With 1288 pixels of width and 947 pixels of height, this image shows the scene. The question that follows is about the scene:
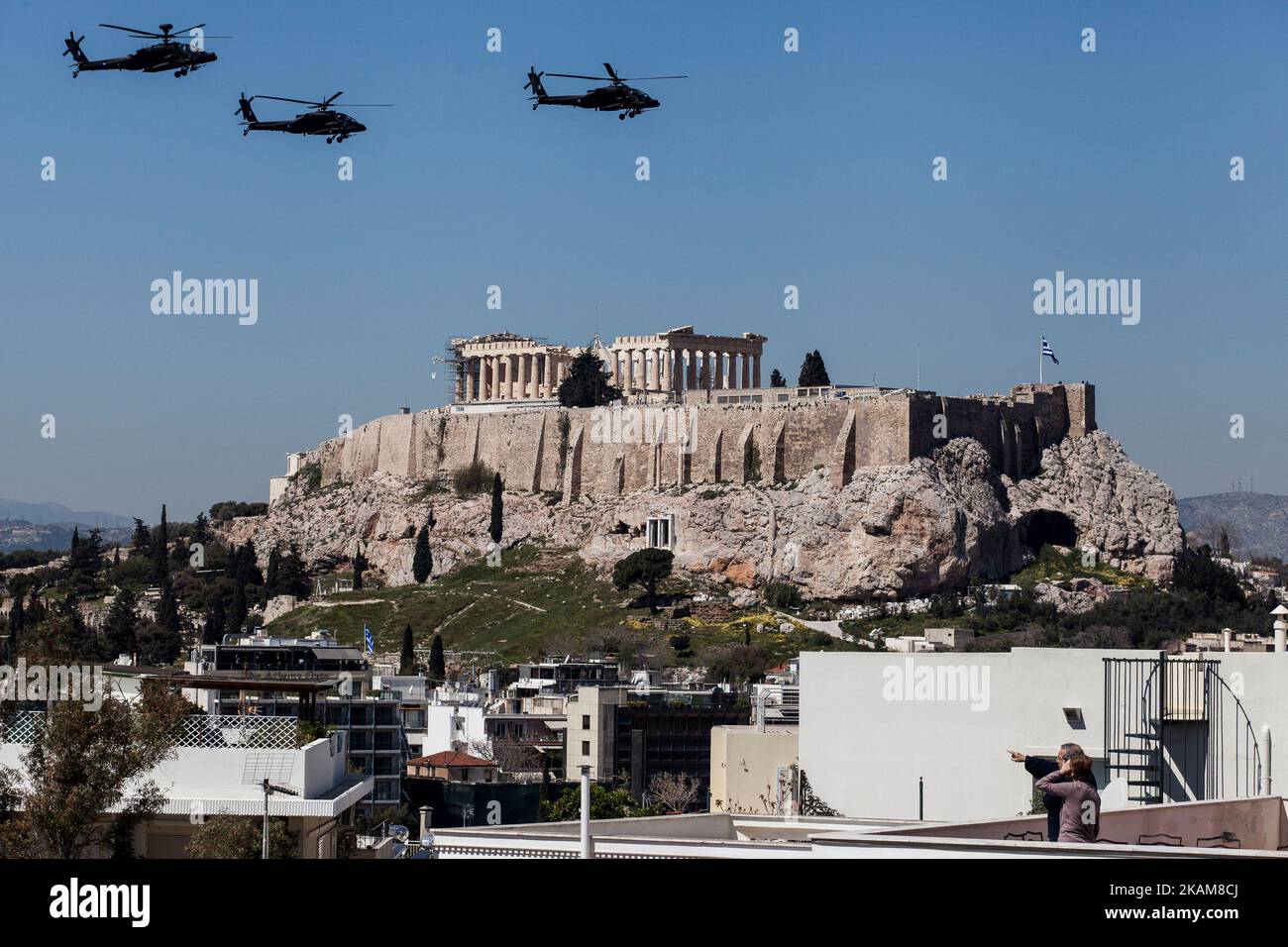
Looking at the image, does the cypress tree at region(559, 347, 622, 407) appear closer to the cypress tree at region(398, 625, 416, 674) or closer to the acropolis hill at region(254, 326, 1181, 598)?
the acropolis hill at region(254, 326, 1181, 598)

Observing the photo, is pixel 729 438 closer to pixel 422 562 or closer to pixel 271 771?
pixel 422 562

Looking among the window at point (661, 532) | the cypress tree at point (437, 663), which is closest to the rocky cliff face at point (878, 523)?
the window at point (661, 532)

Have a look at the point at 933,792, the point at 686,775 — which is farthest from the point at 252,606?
the point at 933,792

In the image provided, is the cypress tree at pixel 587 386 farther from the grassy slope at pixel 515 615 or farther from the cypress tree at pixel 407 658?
the cypress tree at pixel 407 658

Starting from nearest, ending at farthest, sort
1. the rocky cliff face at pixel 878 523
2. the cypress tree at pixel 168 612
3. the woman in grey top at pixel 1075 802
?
the woman in grey top at pixel 1075 802, the rocky cliff face at pixel 878 523, the cypress tree at pixel 168 612
